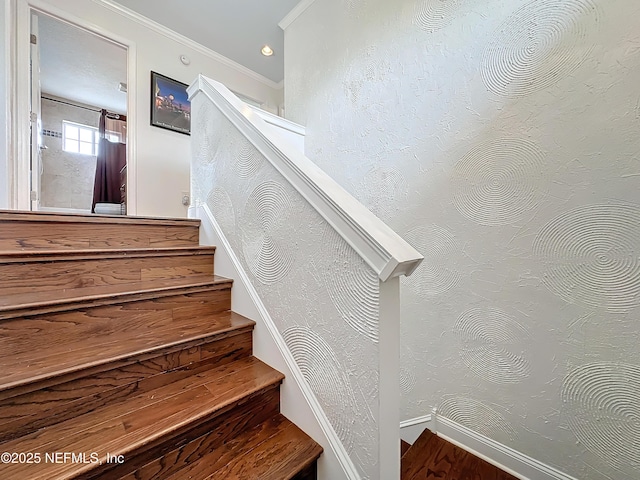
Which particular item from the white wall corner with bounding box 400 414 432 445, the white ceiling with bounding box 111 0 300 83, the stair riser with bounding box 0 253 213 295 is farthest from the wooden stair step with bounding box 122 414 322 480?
the white ceiling with bounding box 111 0 300 83

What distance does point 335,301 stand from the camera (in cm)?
88

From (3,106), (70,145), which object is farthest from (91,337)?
(70,145)

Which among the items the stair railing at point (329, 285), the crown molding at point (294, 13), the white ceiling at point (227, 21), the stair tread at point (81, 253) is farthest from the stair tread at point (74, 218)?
the white ceiling at point (227, 21)

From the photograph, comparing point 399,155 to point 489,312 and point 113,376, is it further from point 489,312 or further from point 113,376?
point 113,376

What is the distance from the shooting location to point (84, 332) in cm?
96

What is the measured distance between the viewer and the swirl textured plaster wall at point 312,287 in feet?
2.60

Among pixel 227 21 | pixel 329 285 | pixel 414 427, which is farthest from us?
pixel 227 21

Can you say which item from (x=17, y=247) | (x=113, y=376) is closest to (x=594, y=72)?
(x=113, y=376)

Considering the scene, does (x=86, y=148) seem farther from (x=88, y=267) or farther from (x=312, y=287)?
(x=312, y=287)

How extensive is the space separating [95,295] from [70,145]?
5.28 metres

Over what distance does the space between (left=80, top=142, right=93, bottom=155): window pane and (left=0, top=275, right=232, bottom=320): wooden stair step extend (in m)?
5.09

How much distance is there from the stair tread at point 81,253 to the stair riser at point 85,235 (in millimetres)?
105

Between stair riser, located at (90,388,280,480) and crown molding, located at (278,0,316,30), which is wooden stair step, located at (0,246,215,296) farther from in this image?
crown molding, located at (278,0,316,30)

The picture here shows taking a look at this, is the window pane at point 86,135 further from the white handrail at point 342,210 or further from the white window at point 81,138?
the white handrail at point 342,210
